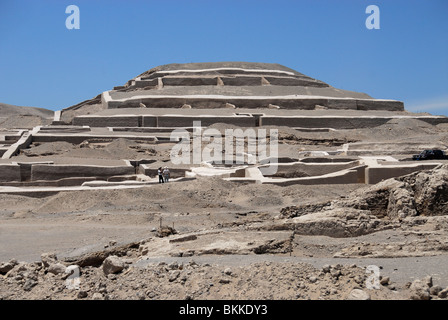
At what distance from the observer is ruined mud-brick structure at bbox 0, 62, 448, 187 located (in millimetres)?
14648

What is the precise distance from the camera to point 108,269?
5227mm

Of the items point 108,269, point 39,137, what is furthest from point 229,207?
point 39,137

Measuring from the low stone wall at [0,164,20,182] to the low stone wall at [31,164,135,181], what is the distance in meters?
0.40

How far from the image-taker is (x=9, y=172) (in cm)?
1461

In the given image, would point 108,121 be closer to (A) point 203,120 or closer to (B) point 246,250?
(A) point 203,120

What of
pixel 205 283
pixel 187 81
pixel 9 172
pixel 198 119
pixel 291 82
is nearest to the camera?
pixel 205 283

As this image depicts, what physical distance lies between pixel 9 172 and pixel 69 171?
1510mm

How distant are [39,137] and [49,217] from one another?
12.8 meters

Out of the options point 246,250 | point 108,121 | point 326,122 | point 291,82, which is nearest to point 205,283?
point 246,250

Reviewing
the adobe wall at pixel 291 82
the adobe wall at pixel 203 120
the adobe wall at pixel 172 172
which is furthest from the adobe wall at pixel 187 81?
the adobe wall at pixel 172 172

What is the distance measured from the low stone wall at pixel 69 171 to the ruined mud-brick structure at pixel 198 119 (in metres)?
0.03

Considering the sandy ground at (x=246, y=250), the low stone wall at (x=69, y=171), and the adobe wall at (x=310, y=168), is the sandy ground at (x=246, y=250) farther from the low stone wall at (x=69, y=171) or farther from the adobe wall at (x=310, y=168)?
the low stone wall at (x=69, y=171)

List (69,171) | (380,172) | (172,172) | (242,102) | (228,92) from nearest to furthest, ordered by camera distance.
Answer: (380,172) < (69,171) < (172,172) < (242,102) < (228,92)
